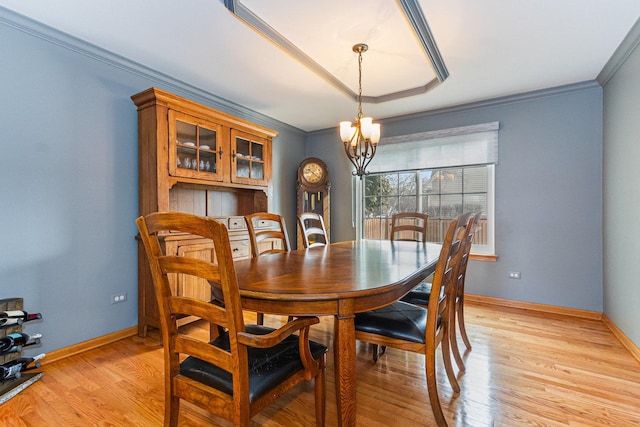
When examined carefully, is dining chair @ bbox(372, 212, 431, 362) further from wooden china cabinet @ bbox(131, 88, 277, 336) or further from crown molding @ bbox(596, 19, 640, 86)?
crown molding @ bbox(596, 19, 640, 86)

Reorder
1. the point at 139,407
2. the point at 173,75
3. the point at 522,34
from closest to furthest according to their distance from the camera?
the point at 139,407 < the point at 522,34 < the point at 173,75

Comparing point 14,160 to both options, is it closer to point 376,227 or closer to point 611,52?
point 376,227

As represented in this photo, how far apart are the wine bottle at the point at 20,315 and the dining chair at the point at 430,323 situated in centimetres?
213

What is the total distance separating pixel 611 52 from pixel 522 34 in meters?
0.92

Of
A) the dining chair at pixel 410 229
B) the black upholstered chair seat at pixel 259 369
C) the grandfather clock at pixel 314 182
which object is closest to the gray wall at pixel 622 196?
the dining chair at pixel 410 229

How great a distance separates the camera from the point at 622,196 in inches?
97.9

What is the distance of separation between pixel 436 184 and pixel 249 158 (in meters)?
2.35

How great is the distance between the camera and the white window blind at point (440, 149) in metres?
3.50

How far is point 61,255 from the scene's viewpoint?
7.35ft

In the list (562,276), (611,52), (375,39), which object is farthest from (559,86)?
(375,39)

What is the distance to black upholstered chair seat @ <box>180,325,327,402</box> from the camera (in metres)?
1.09

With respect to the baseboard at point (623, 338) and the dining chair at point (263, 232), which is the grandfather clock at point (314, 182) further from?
the baseboard at point (623, 338)

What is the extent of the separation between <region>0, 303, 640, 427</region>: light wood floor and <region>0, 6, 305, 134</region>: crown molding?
2.33 meters

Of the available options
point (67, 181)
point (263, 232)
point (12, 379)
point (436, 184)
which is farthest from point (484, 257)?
point (12, 379)
